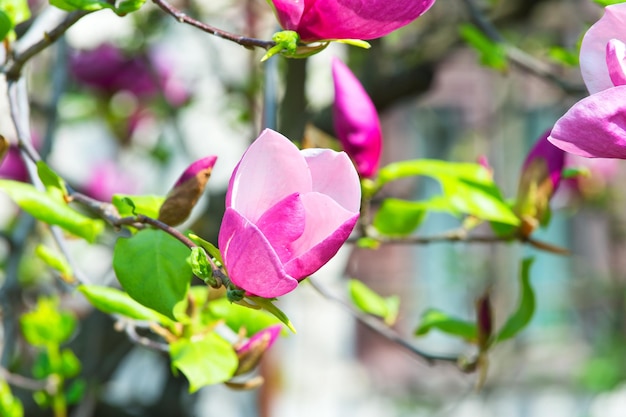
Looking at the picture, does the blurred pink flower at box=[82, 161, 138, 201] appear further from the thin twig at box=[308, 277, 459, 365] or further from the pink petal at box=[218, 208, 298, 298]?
the pink petal at box=[218, 208, 298, 298]

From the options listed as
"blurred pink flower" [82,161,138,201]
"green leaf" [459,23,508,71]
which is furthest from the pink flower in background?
"green leaf" [459,23,508,71]

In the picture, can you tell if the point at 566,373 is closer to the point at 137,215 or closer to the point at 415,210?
the point at 415,210

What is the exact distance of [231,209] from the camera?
0.52m

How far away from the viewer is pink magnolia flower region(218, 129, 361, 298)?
1.66 feet

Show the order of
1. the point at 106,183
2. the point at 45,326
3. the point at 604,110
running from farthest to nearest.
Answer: the point at 106,183
the point at 45,326
the point at 604,110

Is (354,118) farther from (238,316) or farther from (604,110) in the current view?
(604,110)

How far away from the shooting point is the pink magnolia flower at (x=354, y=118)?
812mm

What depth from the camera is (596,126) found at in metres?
0.51

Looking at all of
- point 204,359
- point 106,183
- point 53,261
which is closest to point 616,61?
point 204,359

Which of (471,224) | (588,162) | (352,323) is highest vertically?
(471,224)

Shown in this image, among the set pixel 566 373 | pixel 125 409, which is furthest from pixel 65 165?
pixel 566 373

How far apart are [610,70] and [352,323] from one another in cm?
498

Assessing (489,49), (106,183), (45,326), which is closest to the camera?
(45,326)

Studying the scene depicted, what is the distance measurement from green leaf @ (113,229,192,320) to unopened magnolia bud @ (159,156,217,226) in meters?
0.04
